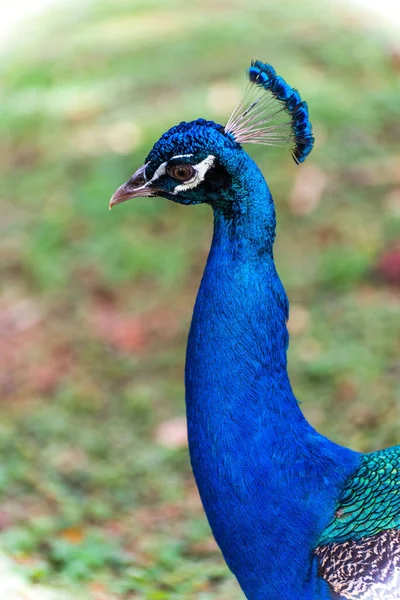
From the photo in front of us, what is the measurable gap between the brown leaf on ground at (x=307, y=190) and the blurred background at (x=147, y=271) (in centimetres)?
Result: 1

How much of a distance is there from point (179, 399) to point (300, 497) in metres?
2.21

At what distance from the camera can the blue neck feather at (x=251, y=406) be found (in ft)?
6.92

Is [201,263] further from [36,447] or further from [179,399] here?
[36,447]

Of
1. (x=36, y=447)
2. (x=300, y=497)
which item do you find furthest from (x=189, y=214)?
(x=300, y=497)

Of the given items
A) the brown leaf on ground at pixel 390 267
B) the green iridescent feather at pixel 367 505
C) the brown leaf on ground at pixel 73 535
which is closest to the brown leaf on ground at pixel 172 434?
the brown leaf on ground at pixel 73 535

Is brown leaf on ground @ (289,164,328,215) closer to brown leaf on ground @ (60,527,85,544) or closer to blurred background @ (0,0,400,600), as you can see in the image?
blurred background @ (0,0,400,600)

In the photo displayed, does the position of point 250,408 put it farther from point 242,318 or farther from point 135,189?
point 135,189

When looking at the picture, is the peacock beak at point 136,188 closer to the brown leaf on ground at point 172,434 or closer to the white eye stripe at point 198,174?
the white eye stripe at point 198,174

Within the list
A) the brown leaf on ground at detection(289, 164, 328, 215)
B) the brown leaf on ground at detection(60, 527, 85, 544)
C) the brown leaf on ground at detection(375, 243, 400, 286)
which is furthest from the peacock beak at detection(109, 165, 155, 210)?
the brown leaf on ground at detection(289, 164, 328, 215)

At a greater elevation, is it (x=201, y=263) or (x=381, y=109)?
(x=381, y=109)

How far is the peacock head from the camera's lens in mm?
2092

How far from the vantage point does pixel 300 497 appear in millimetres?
2139

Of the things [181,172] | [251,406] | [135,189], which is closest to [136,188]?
[135,189]

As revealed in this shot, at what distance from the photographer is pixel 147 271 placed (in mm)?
5359
